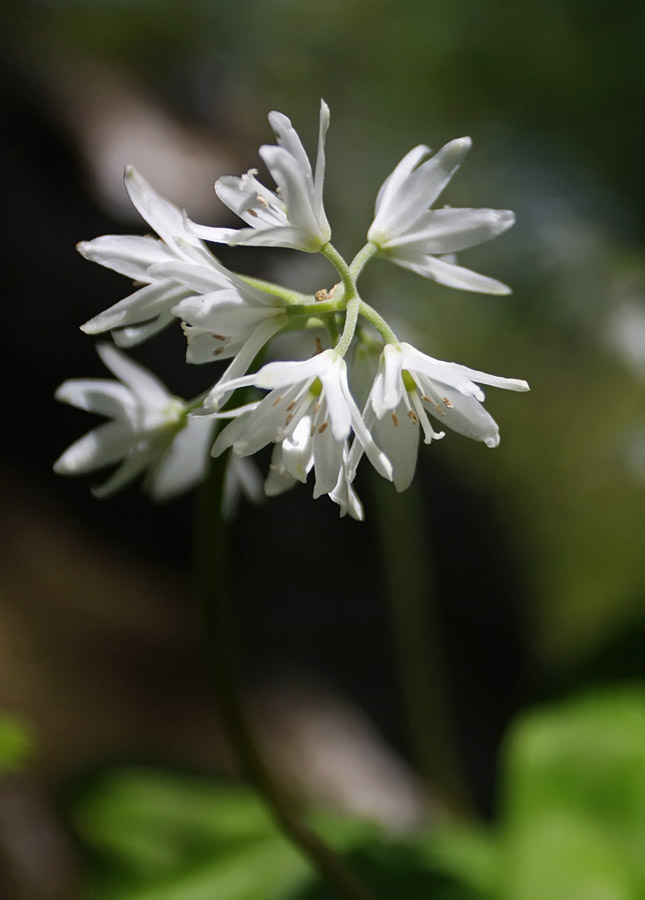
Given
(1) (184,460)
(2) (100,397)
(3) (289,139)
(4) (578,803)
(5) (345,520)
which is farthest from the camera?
(5) (345,520)

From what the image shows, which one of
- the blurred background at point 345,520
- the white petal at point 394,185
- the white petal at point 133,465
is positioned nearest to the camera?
the white petal at point 394,185

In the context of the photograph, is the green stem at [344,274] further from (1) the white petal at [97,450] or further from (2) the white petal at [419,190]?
(1) the white petal at [97,450]

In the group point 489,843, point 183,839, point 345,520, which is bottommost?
point 489,843

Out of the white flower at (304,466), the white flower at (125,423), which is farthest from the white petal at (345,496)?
the white flower at (125,423)

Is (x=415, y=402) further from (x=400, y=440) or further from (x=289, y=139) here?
(x=289, y=139)

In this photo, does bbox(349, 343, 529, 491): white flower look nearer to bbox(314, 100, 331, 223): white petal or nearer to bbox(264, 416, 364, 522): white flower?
bbox(264, 416, 364, 522): white flower

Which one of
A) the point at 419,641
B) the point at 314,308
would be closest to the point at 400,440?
the point at 314,308

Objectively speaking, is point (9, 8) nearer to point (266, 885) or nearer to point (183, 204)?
point (183, 204)

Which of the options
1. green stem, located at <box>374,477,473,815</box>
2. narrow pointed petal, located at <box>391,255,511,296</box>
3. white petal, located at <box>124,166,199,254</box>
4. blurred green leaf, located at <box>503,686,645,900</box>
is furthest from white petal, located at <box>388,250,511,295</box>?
green stem, located at <box>374,477,473,815</box>
